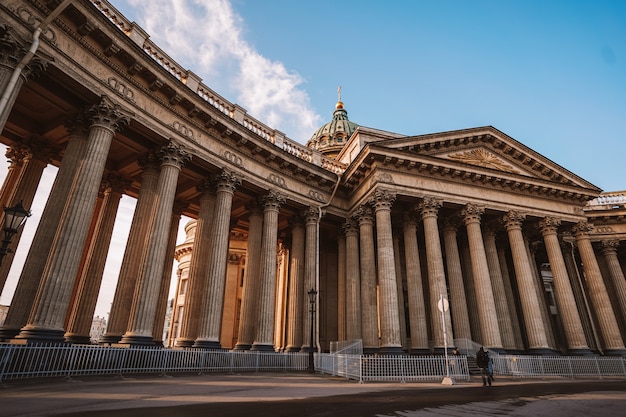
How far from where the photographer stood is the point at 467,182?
20.8 metres

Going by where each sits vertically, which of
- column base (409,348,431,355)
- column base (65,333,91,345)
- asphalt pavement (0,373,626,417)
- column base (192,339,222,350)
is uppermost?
column base (65,333,91,345)

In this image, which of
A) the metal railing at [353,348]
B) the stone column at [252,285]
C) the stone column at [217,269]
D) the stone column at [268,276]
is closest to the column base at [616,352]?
the metal railing at [353,348]

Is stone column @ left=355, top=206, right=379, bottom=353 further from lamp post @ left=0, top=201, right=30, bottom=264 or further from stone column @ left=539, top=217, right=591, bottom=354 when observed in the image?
lamp post @ left=0, top=201, right=30, bottom=264

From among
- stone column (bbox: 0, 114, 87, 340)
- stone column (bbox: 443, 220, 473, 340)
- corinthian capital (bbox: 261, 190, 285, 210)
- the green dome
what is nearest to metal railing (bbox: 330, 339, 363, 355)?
stone column (bbox: 443, 220, 473, 340)

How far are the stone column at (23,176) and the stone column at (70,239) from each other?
452 centimetres

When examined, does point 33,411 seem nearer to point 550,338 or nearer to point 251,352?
point 251,352

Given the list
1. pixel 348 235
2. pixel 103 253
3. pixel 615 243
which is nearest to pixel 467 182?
pixel 348 235

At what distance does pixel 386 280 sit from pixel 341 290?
5454 mm

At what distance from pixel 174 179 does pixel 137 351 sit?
6.95 m

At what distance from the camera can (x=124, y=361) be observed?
1171 centimetres

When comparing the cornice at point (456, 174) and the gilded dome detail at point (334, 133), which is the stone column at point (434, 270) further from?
the gilded dome detail at point (334, 133)

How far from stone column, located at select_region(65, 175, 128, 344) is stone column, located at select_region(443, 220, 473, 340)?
18.5 metres

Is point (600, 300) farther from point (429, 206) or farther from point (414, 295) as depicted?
point (429, 206)

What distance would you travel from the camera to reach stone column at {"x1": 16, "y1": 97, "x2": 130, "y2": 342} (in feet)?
34.3
